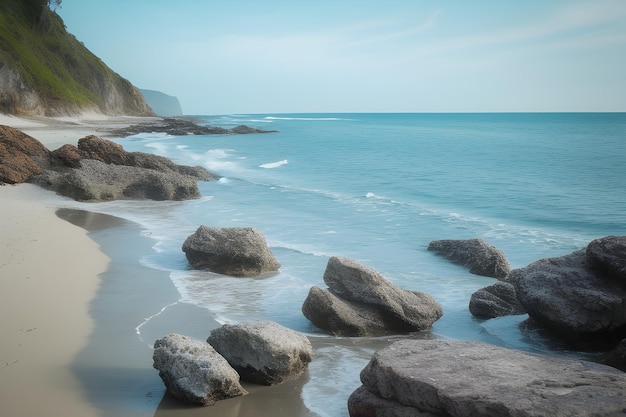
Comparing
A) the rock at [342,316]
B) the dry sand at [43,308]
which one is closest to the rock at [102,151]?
the dry sand at [43,308]

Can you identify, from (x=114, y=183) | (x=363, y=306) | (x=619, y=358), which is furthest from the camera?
(x=114, y=183)

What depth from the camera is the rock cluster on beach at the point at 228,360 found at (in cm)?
554

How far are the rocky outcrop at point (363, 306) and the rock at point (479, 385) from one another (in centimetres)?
217

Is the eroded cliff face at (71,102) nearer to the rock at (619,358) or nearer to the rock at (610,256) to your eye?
the rock at (610,256)

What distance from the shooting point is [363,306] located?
8.12m

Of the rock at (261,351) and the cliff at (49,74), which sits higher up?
the cliff at (49,74)

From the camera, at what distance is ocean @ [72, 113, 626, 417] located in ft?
26.9

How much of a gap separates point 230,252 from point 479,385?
6460 millimetres

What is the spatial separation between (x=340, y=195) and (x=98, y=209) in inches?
408

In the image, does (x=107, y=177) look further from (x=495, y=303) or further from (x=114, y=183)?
(x=495, y=303)

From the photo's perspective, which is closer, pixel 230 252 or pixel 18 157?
pixel 230 252

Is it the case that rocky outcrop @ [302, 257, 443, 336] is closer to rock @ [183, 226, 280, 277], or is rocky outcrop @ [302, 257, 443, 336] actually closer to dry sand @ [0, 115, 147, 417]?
rock @ [183, 226, 280, 277]

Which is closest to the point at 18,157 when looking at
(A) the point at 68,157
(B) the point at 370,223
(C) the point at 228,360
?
(A) the point at 68,157

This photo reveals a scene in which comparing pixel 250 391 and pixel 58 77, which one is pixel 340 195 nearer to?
pixel 250 391
